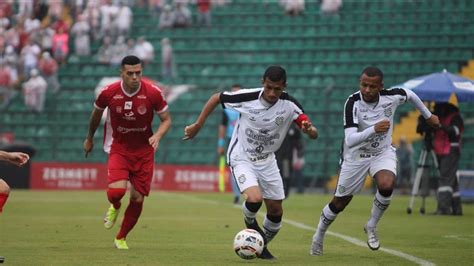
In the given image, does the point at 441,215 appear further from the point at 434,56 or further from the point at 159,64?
the point at 159,64

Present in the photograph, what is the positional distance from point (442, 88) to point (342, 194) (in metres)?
8.56

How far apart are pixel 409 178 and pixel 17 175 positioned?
1150 cm

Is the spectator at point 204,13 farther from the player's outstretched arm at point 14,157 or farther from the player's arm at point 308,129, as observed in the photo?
the player's outstretched arm at point 14,157

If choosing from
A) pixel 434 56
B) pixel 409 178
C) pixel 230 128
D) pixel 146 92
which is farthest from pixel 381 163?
pixel 434 56

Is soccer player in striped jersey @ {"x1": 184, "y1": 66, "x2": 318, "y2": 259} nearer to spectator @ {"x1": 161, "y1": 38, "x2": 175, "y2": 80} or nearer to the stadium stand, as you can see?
the stadium stand

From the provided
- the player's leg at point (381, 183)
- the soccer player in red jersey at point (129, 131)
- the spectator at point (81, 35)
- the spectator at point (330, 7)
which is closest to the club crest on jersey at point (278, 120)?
the player's leg at point (381, 183)

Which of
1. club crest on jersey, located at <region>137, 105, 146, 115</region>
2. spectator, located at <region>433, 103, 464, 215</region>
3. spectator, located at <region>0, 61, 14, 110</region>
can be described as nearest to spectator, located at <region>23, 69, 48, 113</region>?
spectator, located at <region>0, 61, 14, 110</region>

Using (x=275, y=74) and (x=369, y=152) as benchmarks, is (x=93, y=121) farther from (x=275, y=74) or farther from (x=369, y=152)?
(x=369, y=152)

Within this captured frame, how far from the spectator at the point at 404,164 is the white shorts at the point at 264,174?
2069cm

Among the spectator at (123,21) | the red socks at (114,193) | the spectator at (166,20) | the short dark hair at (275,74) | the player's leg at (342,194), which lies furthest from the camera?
the spectator at (166,20)

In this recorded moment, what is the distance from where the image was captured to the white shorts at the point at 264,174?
39.5 feet

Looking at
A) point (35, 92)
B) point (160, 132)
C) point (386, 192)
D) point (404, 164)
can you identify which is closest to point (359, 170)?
point (386, 192)

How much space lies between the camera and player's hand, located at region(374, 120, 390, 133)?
1198 cm

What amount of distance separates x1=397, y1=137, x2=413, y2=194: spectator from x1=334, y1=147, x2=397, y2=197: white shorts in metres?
19.8
